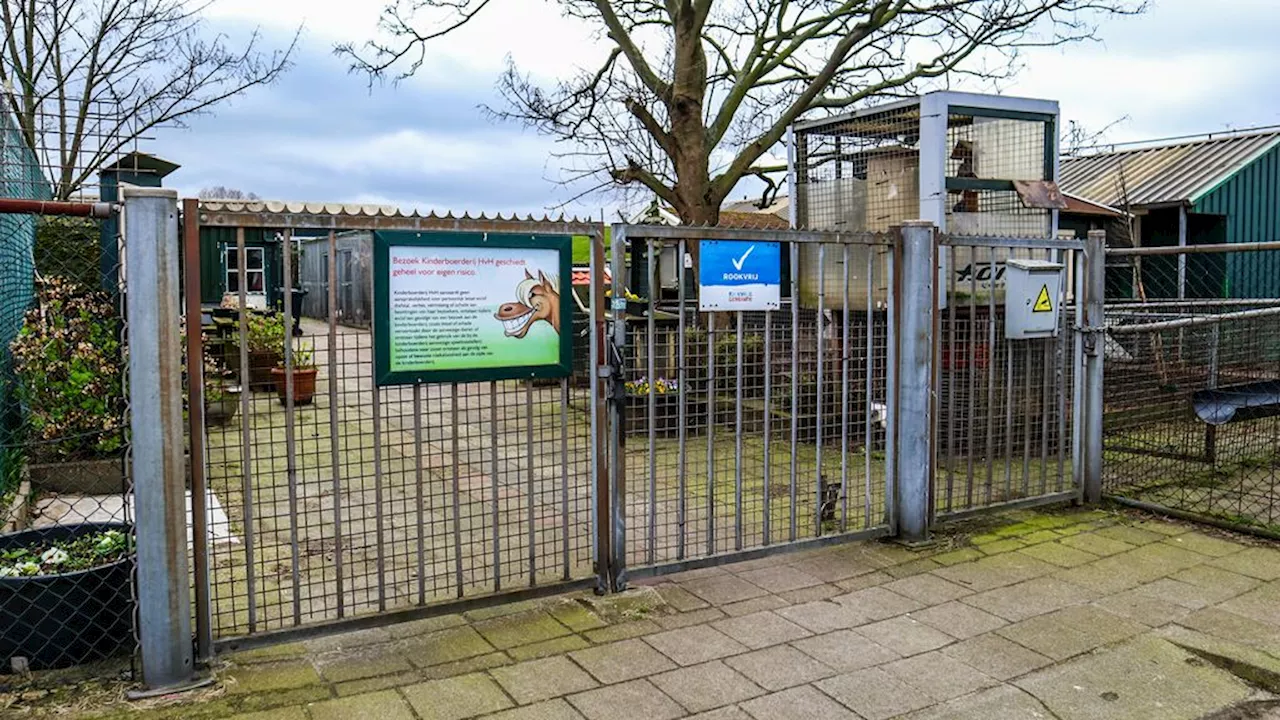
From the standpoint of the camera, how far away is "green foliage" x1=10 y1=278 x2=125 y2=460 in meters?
6.43

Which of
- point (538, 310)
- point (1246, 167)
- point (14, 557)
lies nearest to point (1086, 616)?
point (538, 310)

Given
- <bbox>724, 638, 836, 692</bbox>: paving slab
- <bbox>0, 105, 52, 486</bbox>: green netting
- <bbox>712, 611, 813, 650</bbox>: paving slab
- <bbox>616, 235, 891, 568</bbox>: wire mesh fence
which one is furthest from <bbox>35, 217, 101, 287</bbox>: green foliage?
<bbox>724, 638, 836, 692</bbox>: paving slab

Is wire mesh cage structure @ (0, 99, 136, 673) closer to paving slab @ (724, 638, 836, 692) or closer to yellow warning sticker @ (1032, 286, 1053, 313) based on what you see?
paving slab @ (724, 638, 836, 692)

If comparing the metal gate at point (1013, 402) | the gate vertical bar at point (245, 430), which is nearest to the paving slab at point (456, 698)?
the gate vertical bar at point (245, 430)

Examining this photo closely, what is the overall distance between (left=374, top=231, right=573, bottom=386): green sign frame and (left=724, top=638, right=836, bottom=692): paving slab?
58.9 inches

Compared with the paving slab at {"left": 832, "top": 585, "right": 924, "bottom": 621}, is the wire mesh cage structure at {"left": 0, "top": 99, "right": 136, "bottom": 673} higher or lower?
higher

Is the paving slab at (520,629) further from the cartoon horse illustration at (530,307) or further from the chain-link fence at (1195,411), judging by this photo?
the chain-link fence at (1195,411)

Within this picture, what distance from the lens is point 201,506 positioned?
3.50 meters

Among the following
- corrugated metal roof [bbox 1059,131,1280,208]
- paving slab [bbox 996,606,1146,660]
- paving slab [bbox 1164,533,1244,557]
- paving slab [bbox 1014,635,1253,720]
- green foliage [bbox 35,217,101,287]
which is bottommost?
paving slab [bbox 1014,635,1253,720]

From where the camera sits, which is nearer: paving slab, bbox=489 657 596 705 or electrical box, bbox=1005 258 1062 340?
paving slab, bbox=489 657 596 705

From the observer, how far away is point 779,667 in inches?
146

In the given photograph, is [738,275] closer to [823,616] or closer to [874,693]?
[823,616]

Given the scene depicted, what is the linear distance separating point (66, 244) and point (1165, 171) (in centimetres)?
1603

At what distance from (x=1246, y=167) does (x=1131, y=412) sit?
417 inches
